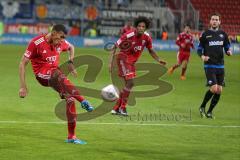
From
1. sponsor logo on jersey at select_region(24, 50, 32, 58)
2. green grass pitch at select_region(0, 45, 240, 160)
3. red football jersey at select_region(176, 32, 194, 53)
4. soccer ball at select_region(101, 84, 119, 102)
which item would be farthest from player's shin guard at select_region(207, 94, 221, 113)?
red football jersey at select_region(176, 32, 194, 53)

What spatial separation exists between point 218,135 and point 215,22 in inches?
133

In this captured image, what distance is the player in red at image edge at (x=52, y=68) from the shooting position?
1173 cm

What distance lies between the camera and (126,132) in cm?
1352

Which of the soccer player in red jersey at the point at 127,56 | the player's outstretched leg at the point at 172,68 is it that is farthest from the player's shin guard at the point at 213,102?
the player's outstretched leg at the point at 172,68

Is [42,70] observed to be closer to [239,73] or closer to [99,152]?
[99,152]

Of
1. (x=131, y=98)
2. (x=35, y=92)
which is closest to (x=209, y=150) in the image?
(x=131, y=98)

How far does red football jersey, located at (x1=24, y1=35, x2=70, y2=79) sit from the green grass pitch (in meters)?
1.27

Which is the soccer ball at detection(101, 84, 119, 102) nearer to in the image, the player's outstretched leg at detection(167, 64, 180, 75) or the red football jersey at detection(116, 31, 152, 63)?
the red football jersey at detection(116, 31, 152, 63)

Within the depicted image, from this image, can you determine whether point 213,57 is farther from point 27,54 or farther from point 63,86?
point 27,54

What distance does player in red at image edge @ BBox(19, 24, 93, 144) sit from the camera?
38.5 feet

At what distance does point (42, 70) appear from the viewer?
40.4 ft

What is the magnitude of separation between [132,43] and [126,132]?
3519 millimetres

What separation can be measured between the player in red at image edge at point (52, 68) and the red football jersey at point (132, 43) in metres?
3.98

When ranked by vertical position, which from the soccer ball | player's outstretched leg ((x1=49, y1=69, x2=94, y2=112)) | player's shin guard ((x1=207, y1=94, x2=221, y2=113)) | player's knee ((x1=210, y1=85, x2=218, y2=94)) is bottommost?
the soccer ball
